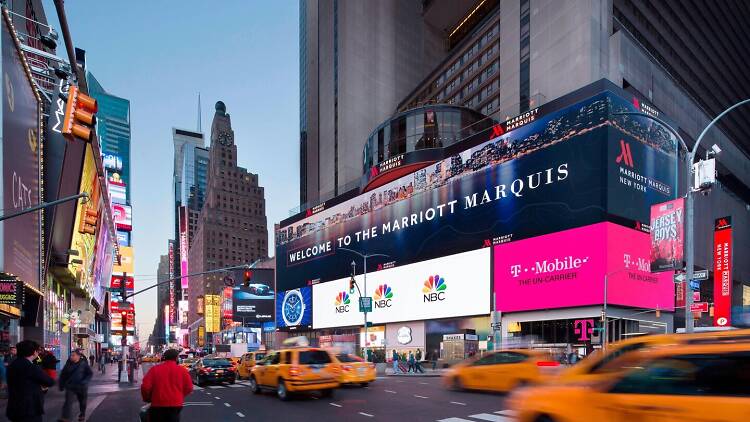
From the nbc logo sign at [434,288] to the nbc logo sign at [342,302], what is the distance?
16.5 m

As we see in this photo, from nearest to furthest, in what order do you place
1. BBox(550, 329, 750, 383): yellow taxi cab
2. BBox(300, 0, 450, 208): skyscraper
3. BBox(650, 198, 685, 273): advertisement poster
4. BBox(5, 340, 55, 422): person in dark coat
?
BBox(550, 329, 750, 383): yellow taxi cab
BBox(5, 340, 55, 422): person in dark coat
BBox(650, 198, 685, 273): advertisement poster
BBox(300, 0, 450, 208): skyscraper

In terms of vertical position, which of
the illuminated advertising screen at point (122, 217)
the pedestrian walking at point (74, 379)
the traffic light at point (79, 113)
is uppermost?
the illuminated advertising screen at point (122, 217)

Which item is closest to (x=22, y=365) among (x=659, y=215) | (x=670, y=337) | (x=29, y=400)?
(x=29, y=400)

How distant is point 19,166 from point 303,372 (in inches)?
642

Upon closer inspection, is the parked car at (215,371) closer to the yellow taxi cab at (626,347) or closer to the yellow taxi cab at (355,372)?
the yellow taxi cab at (355,372)

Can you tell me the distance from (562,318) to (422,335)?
1904 centimetres

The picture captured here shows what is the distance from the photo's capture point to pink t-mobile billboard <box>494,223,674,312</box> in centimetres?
4169

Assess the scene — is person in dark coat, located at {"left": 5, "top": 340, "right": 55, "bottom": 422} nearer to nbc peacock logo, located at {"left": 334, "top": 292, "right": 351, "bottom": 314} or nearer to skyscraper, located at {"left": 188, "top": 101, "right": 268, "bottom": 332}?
nbc peacock logo, located at {"left": 334, "top": 292, "right": 351, "bottom": 314}

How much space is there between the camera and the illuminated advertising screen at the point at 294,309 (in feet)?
269

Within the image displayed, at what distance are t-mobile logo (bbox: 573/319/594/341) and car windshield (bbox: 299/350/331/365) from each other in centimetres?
3017

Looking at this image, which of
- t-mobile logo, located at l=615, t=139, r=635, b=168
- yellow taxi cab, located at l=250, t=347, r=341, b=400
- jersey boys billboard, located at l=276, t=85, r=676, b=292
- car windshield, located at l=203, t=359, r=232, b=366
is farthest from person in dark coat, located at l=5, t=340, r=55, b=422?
t-mobile logo, located at l=615, t=139, r=635, b=168

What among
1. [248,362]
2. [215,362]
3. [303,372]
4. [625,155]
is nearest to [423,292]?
[625,155]

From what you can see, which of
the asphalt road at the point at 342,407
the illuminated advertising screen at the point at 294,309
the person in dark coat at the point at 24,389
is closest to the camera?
the person in dark coat at the point at 24,389

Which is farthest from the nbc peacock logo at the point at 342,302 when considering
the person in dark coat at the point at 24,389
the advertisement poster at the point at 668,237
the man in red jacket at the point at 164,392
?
the person in dark coat at the point at 24,389
